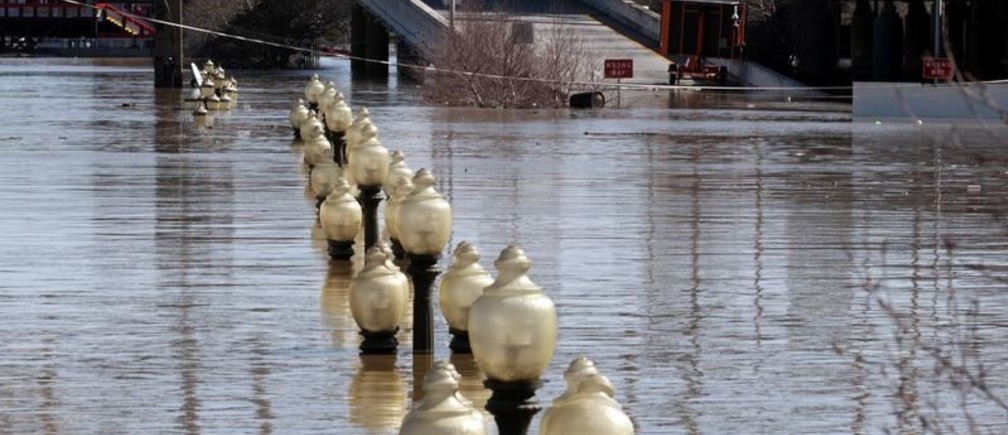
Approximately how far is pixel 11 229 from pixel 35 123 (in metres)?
17.9

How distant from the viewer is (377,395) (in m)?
9.54

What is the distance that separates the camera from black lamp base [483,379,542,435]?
7.14m

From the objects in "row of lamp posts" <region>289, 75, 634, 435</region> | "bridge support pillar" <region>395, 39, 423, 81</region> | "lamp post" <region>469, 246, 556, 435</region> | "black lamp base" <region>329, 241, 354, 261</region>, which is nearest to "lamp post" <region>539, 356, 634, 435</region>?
"row of lamp posts" <region>289, 75, 634, 435</region>

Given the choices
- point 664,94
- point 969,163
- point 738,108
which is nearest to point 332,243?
point 969,163

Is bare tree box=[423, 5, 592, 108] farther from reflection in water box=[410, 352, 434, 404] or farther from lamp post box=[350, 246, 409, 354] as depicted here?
reflection in water box=[410, 352, 434, 404]

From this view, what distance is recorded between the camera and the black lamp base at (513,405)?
7137 millimetres

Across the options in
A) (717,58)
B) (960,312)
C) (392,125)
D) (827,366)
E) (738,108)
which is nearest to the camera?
(827,366)

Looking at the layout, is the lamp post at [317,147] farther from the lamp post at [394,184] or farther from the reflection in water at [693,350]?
the lamp post at [394,184]

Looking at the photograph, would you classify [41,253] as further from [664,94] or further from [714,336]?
[664,94]

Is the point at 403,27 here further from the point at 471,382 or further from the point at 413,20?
the point at 471,382

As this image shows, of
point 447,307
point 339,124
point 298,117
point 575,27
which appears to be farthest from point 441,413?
point 575,27

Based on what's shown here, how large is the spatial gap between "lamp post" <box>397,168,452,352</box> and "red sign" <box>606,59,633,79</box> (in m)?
40.4

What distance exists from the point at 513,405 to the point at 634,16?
204 feet

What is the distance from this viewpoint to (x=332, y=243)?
14.5 meters
